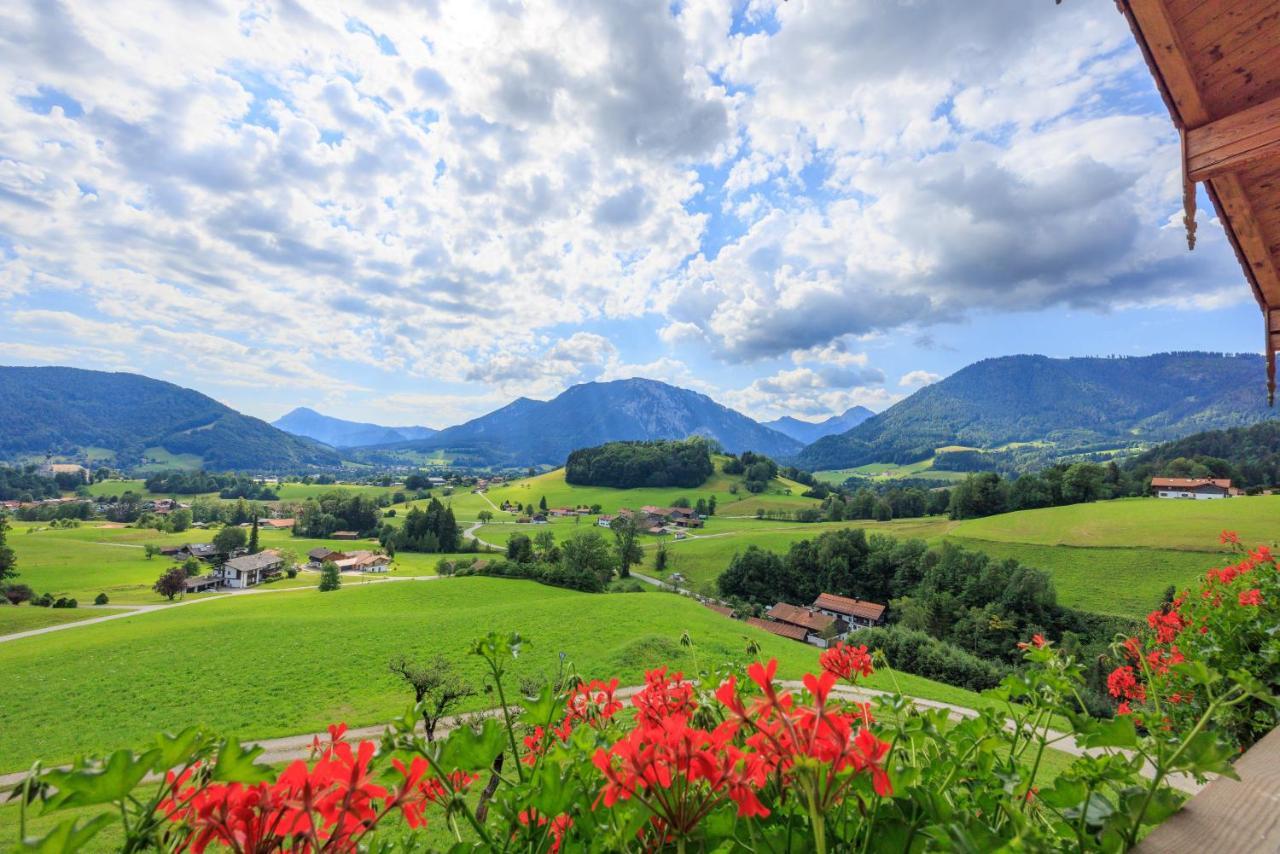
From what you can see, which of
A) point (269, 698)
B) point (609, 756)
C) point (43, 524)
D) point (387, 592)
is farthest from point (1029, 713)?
point (43, 524)

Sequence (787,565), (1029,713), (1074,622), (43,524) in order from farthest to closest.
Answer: (43,524) → (787,565) → (1074,622) → (1029,713)

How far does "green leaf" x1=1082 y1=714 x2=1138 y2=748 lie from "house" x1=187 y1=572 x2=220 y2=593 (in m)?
70.3

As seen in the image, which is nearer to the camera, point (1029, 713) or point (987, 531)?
point (1029, 713)

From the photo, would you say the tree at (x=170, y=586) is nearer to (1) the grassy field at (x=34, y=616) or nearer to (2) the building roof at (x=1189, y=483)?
(1) the grassy field at (x=34, y=616)

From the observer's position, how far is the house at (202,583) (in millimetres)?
53763

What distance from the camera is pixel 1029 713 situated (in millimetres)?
1350

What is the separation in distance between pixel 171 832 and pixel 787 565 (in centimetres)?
5836

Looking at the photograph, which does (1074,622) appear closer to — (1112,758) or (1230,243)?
(1230,243)

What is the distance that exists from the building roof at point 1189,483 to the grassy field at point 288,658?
73.7m

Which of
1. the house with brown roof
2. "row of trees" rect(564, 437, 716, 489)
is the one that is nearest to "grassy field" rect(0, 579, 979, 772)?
the house with brown roof

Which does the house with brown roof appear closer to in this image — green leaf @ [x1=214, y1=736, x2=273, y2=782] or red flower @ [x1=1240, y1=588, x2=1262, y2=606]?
red flower @ [x1=1240, y1=588, x2=1262, y2=606]

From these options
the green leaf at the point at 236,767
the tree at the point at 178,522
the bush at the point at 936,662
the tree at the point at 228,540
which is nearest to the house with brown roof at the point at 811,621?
the bush at the point at 936,662

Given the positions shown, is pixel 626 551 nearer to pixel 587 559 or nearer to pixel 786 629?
pixel 587 559

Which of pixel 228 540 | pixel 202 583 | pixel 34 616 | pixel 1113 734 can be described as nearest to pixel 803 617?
pixel 1113 734
